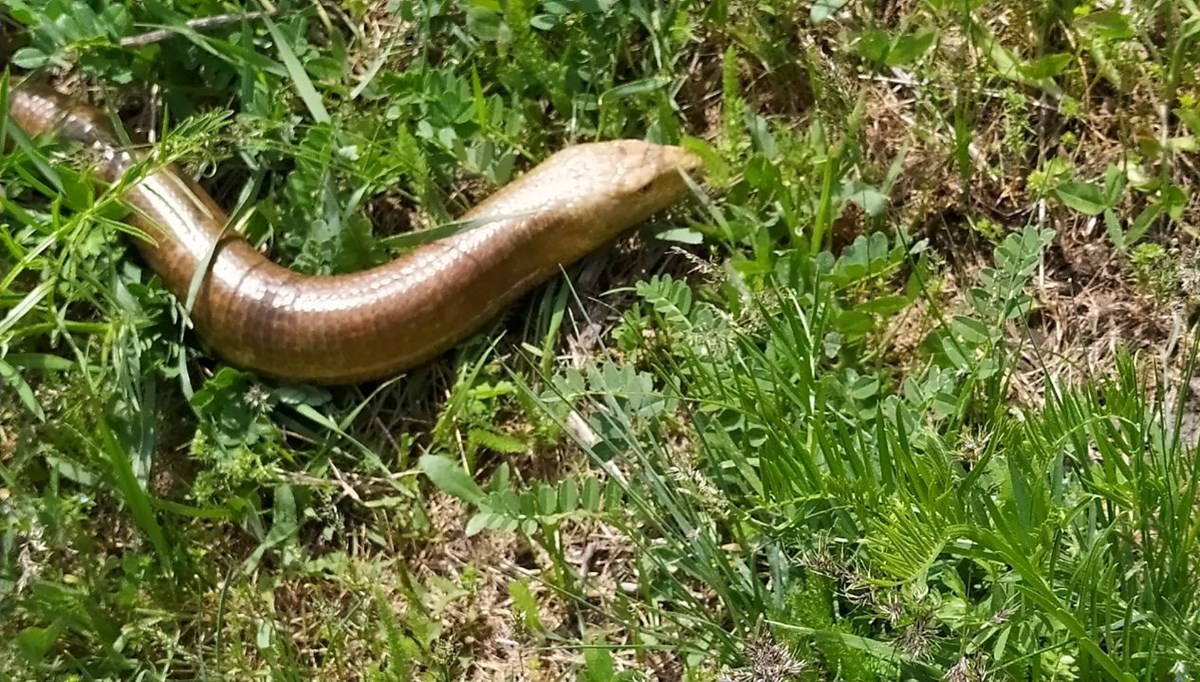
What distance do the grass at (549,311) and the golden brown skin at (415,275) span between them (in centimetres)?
8

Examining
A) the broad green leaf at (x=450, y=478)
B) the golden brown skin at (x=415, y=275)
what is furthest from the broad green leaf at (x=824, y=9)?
the broad green leaf at (x=450, y=478)

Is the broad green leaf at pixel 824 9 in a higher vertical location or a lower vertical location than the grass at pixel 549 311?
higher

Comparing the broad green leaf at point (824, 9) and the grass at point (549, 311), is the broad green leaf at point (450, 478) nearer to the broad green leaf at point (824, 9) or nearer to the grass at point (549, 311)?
the grass at point (549, 311)

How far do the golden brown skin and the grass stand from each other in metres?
0.08

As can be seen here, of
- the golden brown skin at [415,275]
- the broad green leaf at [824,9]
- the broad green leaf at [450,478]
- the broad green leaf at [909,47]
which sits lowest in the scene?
the broad green leaf at [450,478]

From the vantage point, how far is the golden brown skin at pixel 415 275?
2.62 meters

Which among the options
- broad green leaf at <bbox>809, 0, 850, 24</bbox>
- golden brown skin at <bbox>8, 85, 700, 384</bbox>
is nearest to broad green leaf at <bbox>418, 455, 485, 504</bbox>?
golden brown skin at <bbox>8, 85, 700, 384</bbox>

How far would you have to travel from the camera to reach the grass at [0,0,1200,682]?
2377mm

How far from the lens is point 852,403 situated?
229 cm

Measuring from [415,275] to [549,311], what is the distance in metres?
0.33

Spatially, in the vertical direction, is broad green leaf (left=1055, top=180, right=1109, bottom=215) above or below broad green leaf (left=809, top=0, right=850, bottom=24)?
below

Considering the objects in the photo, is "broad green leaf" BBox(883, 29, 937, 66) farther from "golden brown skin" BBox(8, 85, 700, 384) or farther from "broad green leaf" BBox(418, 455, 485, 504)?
"broad green leaf" BBox(418, 455, 485, 504)

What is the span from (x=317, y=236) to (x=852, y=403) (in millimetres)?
1338

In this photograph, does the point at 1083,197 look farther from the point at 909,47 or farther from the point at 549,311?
the point at 549,311
